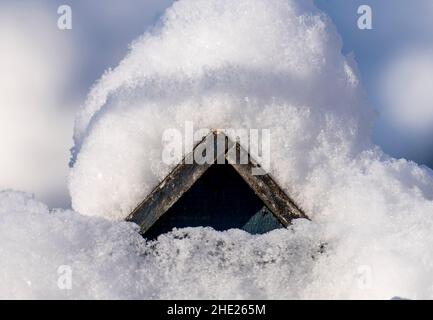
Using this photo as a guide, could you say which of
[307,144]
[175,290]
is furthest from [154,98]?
[175,290]

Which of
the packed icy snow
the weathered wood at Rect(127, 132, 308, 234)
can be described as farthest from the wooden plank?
the packed icy snow

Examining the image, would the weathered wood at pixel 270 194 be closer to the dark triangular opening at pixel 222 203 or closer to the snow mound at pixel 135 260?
the snow mound at pixel 135 260

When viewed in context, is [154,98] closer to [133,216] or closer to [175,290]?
[133,216]

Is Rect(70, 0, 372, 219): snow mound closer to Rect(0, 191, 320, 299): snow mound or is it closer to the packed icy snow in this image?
the packed icy snow
